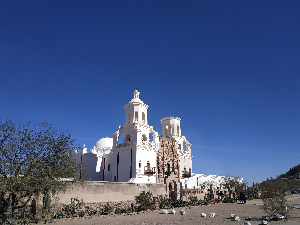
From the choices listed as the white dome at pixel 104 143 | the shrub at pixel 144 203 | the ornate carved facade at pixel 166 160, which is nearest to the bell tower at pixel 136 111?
the ornate carved facade at pixel 166 160

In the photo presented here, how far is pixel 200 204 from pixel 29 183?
1672cm

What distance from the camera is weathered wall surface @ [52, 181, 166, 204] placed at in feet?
53.6

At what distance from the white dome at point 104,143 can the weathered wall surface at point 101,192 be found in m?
21.3

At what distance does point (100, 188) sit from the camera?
1841 centimetres

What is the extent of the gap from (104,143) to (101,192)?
25.4m

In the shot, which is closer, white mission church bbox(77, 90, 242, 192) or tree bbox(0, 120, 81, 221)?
tree bbox(0, 120, 81, 221)

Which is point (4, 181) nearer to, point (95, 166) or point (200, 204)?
point (200, 204)

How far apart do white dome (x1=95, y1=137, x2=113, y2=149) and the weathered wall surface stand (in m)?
21.3

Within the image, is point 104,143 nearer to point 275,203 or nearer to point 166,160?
point 166,160

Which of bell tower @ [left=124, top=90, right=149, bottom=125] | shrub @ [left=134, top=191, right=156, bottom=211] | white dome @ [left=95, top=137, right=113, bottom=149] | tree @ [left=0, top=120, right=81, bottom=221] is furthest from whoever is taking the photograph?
white dome @ [left=95, top=137, right=113, bottom=149]

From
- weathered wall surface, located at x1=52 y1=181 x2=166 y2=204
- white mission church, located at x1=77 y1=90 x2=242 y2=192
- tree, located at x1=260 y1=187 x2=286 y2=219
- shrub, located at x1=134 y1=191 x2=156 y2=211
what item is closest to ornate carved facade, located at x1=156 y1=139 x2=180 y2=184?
white mission church, located at x1=77 y1=90 x2=242 y2=192

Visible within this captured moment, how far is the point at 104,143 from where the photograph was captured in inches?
1710

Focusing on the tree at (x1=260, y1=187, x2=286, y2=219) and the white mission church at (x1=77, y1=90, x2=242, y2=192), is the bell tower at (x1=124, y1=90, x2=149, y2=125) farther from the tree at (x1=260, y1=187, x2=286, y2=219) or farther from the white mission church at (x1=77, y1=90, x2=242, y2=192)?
the tree at (x1=260, y1=187, x2=286, y2=219)

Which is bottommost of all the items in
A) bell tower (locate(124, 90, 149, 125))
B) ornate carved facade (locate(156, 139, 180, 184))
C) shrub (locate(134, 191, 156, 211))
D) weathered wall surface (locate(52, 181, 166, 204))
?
shrub (locate(134, 191, 156, 211))
